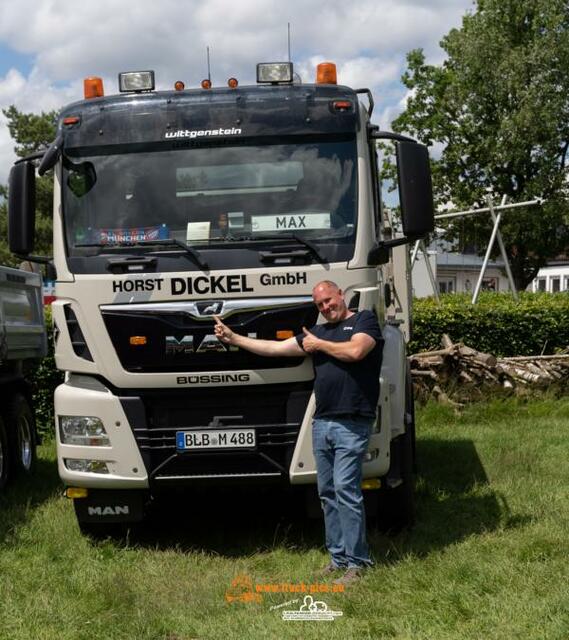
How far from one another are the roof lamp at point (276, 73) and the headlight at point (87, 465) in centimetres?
278

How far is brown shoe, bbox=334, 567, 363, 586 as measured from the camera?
6008mm

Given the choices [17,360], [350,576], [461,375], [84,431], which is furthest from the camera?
[461,375]

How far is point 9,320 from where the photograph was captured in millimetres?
9703

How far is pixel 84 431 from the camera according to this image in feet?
21.9

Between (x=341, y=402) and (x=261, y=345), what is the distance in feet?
2.02

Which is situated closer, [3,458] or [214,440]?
[214,440]

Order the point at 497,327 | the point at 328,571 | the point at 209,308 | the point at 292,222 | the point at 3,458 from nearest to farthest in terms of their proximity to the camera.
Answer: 1. the point at 328,571
2. the point at 209,308
3. the point at 292,222
4. the point at 3,458
5. the point at 497,327

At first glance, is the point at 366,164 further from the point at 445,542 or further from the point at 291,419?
the point at 445,542

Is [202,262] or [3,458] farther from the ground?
[202,262]

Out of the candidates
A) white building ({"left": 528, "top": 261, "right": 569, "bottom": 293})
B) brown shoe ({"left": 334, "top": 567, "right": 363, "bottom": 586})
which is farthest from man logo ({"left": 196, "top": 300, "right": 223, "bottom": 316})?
white building ({"left": 528, "top": 261, "right": 569, "bottom": 293})

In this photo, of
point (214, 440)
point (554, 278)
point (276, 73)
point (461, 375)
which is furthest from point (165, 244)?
point (554, 278)

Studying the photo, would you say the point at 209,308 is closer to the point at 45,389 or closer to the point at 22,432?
the point at 22,432

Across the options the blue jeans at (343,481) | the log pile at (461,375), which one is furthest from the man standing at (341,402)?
the log pile at (461,375)

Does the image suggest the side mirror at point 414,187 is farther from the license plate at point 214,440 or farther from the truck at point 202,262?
the license plate at point 214,440
